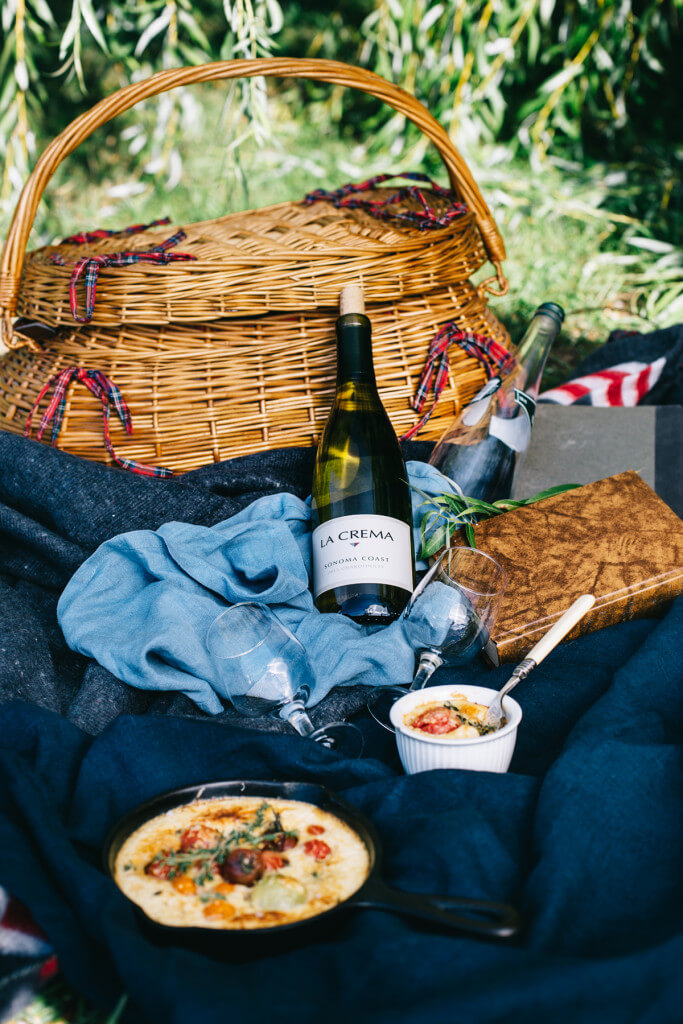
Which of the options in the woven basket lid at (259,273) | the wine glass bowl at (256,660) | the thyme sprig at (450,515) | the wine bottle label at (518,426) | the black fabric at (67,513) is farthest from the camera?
the wine bottle label at (518,426)

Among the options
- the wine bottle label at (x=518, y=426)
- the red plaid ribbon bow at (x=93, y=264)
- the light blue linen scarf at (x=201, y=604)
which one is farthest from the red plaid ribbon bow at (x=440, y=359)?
the red plaid ribbon bow at (x=93, y=264)

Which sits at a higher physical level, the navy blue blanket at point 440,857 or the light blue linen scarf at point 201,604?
the navy blue blanket at point 440,857

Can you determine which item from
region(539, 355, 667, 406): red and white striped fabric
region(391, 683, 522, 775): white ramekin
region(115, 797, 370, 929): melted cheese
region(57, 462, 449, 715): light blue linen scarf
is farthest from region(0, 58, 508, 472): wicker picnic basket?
region(115, 797, 370, 929): melted cheese

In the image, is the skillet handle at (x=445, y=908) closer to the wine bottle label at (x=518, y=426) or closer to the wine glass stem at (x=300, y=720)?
the wine glass stem at (x=300, y=720)

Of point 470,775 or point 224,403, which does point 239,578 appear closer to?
point 224,403

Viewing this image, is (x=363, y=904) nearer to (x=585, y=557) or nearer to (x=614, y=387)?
(x=585, y=557)

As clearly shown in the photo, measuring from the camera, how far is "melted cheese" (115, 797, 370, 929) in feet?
2.38

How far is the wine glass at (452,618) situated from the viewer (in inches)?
45.6

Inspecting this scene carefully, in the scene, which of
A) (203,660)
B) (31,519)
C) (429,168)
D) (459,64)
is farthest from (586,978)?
(429,168)

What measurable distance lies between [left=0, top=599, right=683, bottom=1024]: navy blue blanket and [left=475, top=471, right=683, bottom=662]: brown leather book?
0.30 ft

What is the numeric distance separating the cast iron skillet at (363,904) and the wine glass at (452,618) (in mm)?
322

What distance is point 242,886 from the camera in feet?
2.47

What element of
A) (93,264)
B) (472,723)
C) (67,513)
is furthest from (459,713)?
(93,264)

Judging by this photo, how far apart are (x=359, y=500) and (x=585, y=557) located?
0.39 m
